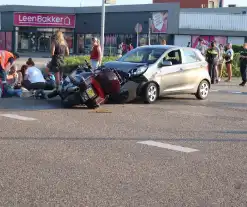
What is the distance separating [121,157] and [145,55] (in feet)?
22.0

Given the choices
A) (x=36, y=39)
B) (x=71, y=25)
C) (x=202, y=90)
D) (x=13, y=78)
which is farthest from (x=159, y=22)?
(x=13, y=78)

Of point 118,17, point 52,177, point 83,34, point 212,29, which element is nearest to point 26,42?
point 83,34

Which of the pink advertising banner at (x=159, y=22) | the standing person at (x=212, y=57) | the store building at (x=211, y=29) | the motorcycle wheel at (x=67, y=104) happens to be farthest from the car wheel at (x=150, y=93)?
the pink advertising banner at (x=159, y=22)

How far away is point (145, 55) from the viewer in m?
13.4

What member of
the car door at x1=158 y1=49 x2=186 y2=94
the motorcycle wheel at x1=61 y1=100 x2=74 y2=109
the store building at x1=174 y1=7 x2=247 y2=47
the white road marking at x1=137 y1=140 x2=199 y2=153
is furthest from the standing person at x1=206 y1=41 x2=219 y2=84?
the store building at x1=174 y1=7 x2=247 y2=47

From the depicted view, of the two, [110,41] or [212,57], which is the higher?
[110,41]

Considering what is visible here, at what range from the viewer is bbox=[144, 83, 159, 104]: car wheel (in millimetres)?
12727

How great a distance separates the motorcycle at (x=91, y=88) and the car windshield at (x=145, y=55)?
1653 millimetres

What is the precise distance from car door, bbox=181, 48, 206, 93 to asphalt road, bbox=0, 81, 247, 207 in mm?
2124

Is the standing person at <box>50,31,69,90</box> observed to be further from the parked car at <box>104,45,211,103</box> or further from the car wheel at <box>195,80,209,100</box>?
the car wheel at <box>195,80,209,100</box>

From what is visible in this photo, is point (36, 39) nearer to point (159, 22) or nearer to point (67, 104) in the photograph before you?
point (159, 22)

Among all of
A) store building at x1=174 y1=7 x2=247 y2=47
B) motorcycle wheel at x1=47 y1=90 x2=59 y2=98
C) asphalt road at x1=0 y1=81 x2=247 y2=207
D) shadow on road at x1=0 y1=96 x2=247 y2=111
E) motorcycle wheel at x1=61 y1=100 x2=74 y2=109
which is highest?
store building at x1=174 y1=7 x2=247 y2=47

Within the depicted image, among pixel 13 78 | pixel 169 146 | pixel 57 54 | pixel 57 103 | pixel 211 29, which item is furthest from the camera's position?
pixel 211 29

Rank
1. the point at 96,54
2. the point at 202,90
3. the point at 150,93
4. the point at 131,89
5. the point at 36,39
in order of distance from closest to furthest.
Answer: the point at 131,89
the point at 150,93
the point at 202,90
the point at 96,54
the point at 36,39
